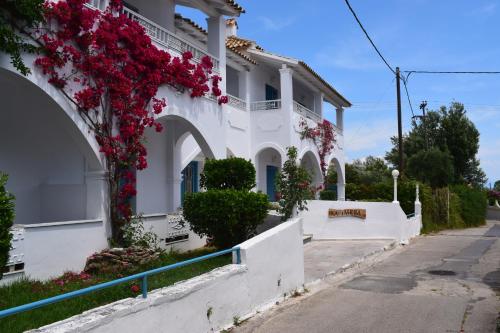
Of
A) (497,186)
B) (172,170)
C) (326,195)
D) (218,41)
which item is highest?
(218,41)

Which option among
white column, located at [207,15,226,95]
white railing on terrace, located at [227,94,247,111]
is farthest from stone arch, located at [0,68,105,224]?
white railing on terrace, located at [227,94,247,111]

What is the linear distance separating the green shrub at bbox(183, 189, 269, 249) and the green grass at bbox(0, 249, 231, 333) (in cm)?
125

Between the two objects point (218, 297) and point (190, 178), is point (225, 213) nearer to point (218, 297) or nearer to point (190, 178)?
point (218, 297)

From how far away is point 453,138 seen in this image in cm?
3822

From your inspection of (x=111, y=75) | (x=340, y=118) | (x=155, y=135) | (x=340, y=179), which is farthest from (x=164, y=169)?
(x=340, y=118)

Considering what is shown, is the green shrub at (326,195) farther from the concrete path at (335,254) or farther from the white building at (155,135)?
the concrete path at (335,254)

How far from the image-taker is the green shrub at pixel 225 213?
395 inches

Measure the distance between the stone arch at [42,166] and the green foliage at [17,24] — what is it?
76.8 inches

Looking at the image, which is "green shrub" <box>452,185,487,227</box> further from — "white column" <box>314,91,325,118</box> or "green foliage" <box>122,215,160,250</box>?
"green foliage" <box>122,215,160,250</box>

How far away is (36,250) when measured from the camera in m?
7.93

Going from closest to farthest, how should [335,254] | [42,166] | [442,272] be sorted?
[42,166] → [442,272] → [335,254]

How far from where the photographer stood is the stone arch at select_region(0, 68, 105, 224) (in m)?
9.63

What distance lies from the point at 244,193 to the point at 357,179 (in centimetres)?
3028

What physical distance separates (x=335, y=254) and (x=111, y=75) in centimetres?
771
